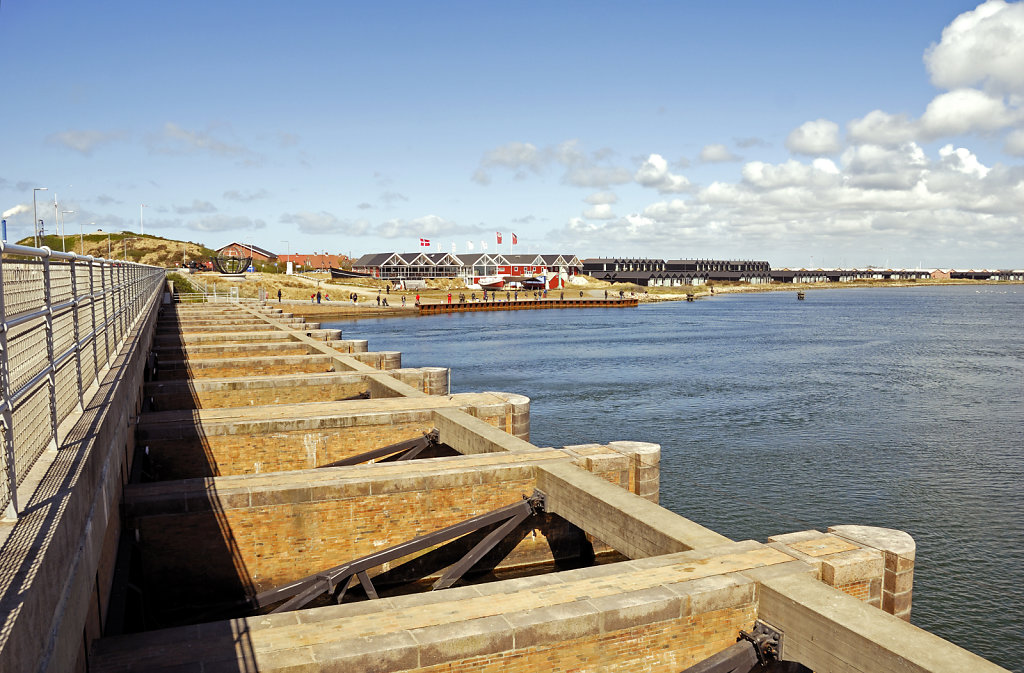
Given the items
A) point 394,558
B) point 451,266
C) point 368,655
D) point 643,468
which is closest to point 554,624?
point 368,655

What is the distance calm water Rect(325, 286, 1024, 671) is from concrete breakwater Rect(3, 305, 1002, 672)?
798 centimetres

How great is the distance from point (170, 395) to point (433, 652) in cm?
1626

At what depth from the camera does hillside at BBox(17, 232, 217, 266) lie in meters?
150

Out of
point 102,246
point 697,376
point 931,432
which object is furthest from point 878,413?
point 102,246

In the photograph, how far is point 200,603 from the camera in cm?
1290

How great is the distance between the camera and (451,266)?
184 m

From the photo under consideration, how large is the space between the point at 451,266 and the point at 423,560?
171m

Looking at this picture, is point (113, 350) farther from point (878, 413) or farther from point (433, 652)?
point (878, 413)

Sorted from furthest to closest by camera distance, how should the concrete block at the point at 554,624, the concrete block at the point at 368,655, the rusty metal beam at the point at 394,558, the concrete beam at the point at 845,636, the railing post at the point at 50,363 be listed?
1. the rusty metal beam at the point at 394,558
2. the concrete block at the point at 554,624
3. the concrete beam at the point at 845,636
4. the concrete block at the point at 368,655
5. the railing post at the point at 50,363

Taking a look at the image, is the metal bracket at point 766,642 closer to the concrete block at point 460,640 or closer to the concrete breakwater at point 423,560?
the concrete breakwater at point 423,560

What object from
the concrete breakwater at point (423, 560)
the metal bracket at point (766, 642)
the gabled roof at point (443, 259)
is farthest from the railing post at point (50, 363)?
the gabled roof at point (443, 259)

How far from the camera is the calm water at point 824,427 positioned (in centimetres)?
1975

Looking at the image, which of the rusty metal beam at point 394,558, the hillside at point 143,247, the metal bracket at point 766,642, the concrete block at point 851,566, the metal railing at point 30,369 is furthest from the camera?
the hillside at point 143,247

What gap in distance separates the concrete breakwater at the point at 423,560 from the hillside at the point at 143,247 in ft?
464
